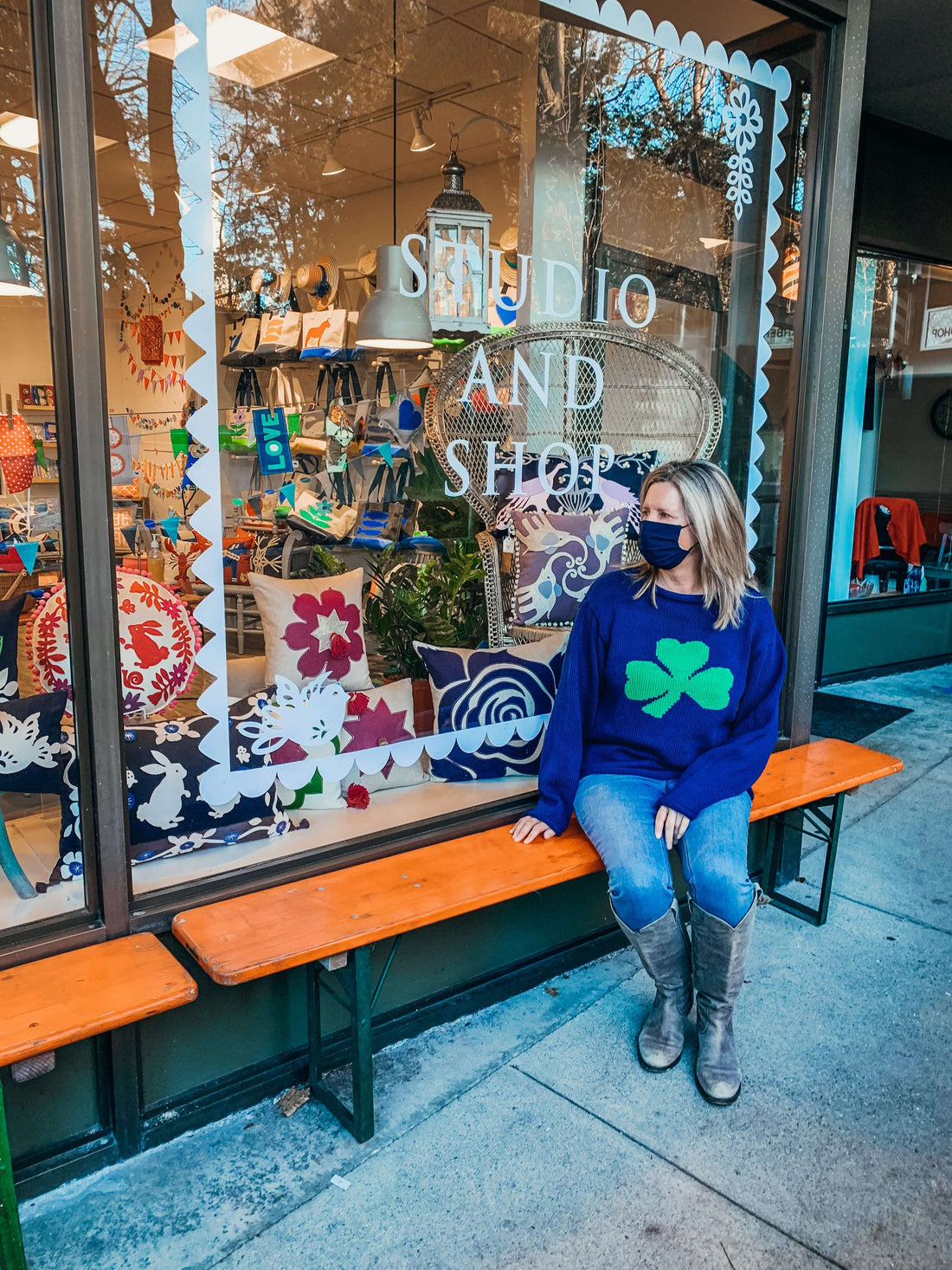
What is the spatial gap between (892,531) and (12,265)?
5223 mm

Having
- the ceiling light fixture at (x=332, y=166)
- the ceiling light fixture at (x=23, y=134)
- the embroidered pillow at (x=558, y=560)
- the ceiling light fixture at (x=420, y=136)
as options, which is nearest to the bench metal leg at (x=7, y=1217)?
the ceiling light fixture at (x=23, y=134)

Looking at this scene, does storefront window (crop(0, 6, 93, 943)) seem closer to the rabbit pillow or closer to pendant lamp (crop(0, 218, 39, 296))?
pendant lamp (crop(0, 218, 39, 296))

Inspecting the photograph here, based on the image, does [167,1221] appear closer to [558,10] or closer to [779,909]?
[779,909]

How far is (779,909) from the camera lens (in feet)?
9.27

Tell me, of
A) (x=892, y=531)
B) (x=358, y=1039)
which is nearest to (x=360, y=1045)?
(x=358, y=1039)

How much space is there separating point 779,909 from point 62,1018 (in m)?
2.05

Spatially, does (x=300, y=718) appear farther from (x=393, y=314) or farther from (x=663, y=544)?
(x=393, y=314)

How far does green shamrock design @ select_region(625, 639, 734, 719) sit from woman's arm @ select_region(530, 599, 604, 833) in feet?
0.36

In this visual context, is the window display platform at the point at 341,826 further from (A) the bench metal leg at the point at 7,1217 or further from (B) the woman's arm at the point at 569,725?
(A) the bench metal leg at the point at 7,1217

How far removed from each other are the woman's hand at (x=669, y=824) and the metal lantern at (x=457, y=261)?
1.22m

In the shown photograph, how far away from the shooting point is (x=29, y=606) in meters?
1.82

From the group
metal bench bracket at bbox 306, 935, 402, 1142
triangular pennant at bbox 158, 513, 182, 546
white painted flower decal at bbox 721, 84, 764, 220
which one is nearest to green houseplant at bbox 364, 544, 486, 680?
triangular pennant at bbox 158, 513, 182, 546

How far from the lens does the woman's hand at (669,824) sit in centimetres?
204

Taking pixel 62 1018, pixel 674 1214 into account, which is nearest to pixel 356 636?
pixel 62 1018
